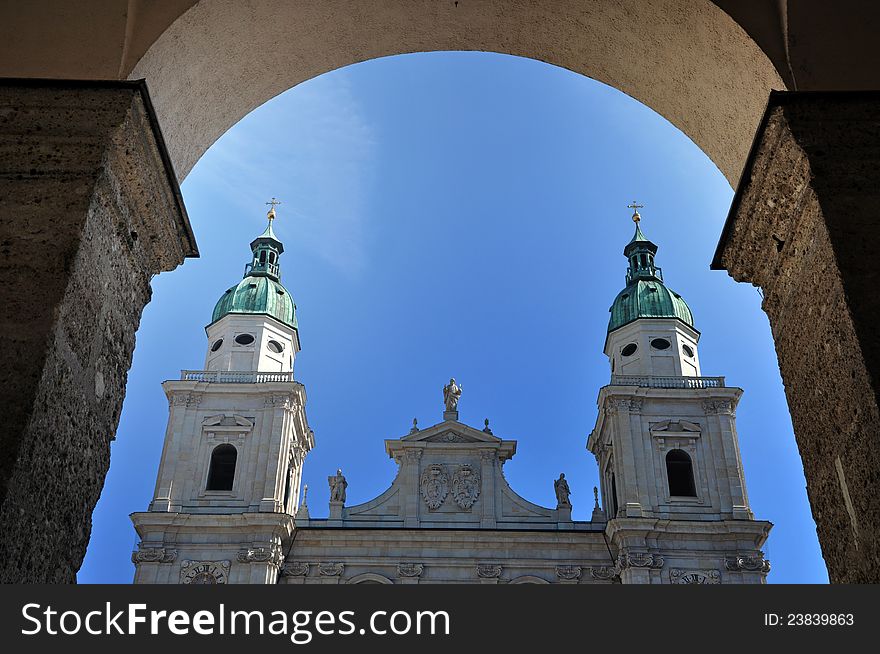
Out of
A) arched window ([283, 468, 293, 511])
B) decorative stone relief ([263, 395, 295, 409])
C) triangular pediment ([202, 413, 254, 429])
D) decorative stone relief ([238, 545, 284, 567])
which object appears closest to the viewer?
decorative stone relief ([238, 545, 284, 567])

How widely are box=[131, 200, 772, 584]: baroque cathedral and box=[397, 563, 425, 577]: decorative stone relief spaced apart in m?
0.05

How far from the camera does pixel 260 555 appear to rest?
2539 centimetres

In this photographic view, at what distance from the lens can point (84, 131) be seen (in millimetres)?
3355

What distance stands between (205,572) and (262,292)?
426 inches

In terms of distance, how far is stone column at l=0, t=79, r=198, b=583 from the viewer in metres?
2.81

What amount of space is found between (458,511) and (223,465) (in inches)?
283

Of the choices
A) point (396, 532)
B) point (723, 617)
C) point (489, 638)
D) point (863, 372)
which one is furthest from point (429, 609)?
point (396, 532)

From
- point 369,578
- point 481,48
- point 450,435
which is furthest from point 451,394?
point 481,48

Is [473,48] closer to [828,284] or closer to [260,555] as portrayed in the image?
[828,284]

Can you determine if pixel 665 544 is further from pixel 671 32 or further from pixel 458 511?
pixel 671 32

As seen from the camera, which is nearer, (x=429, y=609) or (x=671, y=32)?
(x=429, y=609)

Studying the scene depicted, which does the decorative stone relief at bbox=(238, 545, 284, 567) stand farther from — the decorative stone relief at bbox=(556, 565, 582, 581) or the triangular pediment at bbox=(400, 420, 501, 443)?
the decorative stone relief at bbox=(556, 565, 582, 581)

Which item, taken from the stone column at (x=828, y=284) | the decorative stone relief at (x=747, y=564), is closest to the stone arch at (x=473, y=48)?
the stone column at (x=828, y=284)

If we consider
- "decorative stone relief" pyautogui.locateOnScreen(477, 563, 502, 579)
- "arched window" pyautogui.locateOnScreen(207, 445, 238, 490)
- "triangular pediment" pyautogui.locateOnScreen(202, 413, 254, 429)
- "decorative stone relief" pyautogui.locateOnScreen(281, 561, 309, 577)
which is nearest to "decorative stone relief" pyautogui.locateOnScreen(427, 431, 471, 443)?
"decorative stone relief" pyautogui.locateOnScreen(477, 563, 502, 579)
